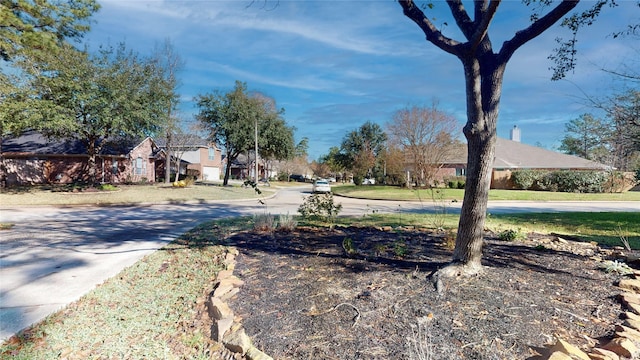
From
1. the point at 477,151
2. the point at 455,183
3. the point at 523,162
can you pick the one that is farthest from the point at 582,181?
the point at 477,151

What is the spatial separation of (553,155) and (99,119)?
140 feet

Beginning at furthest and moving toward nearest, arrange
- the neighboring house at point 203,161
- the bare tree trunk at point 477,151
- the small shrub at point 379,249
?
the neighboring house at point 203,161
the small shrub at point 379,249
the bare tree trunk at point 477,151

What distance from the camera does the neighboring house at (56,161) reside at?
26188 mm

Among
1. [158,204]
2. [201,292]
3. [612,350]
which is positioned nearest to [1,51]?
[158,204]

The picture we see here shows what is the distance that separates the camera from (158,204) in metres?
16.5

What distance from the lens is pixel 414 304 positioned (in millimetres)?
3078

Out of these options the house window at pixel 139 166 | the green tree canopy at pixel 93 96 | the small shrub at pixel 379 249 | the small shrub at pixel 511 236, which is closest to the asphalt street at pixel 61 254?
the small shrub at pixel 511 236

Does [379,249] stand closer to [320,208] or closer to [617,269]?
[617,269]

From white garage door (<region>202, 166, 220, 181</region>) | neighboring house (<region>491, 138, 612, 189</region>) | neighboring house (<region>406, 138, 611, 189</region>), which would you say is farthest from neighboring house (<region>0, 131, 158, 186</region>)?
neighboring house (<region>491, 138, 612, 189</region>)

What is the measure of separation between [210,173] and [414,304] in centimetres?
5235

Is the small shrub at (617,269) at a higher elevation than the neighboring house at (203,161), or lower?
lower

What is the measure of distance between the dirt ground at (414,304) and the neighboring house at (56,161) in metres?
25.0

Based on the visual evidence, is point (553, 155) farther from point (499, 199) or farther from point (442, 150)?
point (499, 199)

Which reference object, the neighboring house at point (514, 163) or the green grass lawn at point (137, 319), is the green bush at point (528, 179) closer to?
the neighboring house at point (514, 163)
